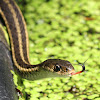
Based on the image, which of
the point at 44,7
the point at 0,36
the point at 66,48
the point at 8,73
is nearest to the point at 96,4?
the point at 44,7

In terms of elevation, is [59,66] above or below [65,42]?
below

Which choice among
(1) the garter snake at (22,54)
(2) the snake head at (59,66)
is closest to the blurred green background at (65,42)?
(1) the garter snake at (22,54)

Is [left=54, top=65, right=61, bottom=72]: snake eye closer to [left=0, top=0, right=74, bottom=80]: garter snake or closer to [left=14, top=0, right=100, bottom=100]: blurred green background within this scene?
[left=0, top=0, right=74, bottom=80]: garter snake

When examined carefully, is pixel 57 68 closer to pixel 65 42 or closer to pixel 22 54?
pixel 22 54

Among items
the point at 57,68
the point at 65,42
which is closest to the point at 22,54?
the point at 57,68

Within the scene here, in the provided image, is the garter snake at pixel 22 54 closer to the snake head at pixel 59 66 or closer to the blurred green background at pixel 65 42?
the snake head at pixel 59 66

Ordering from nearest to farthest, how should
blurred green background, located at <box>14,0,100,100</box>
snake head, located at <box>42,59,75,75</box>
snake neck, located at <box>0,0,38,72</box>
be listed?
snake head, located at <box>42,59,75,75</box>
blurred green background, located at <box>14,0,100,100</box>
snake neck, located at <box>0,0,38,72</box>

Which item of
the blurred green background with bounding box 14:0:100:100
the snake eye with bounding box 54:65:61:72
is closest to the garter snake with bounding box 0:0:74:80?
the snake eye with bounding box 54:65:61:72
